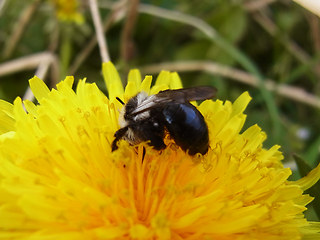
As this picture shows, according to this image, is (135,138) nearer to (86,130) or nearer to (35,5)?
(86,130)

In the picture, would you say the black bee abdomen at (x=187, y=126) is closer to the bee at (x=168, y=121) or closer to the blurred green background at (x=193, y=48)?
the bee at (x=168, y=121)

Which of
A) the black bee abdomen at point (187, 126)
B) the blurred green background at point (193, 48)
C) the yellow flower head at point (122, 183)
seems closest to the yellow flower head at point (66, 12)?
the blurred green background at point (193, 48)

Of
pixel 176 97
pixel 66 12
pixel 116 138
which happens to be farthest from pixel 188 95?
pixel 66 12

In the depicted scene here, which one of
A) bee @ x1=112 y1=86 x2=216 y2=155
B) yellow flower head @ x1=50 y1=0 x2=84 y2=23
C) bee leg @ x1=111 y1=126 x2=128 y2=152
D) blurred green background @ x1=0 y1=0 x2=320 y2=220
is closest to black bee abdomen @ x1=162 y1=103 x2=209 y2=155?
bee @ x1=112 y1=86 x2=216 y2=155

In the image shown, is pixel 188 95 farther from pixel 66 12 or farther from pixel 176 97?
pixel 66 12

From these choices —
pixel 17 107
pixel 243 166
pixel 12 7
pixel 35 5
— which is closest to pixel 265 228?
pixel 243 166

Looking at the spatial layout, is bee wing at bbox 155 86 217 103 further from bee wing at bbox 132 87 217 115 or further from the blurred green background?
the blurred green background
